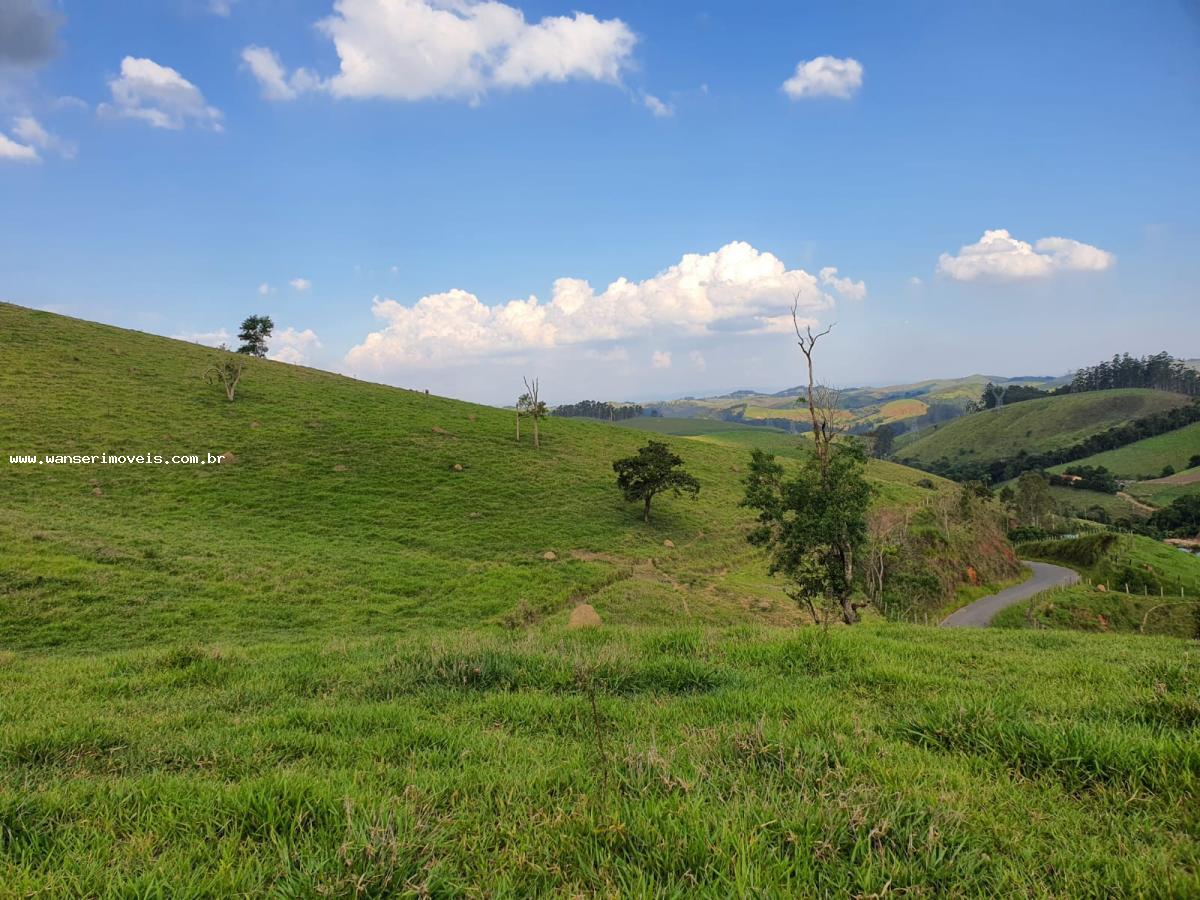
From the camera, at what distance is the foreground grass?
8.80ft

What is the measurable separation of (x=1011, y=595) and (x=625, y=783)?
64.5 m

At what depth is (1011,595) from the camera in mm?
52688

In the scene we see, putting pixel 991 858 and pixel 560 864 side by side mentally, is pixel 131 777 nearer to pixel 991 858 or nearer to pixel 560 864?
pixel 560 864

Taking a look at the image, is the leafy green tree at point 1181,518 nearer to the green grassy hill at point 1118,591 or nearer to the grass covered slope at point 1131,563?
the grass covered slope at point 1131,563

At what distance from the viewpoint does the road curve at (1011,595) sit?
148ft

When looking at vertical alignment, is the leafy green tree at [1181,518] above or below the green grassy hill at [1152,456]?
below

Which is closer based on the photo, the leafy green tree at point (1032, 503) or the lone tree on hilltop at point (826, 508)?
the lone tree on hilltop at point (826, 508)

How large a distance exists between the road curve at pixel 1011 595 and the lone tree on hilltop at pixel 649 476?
894 inches

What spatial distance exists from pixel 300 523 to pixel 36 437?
21848mm

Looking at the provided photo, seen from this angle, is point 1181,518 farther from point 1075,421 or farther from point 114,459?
point 114,459

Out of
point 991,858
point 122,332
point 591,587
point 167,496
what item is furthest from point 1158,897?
point 122,332

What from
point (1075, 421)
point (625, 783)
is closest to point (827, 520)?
point (625, 783)

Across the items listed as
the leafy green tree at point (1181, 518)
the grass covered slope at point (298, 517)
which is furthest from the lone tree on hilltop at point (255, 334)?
the leafy green tree at point (1181, 518)

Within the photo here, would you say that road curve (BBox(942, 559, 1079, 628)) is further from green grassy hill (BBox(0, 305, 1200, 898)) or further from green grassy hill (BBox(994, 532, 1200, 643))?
green grassy hill (BBox(0, 305, 1200, 898))
